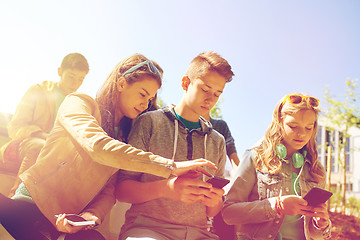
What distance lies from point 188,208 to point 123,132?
0.77 meters

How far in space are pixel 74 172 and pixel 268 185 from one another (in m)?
1.55

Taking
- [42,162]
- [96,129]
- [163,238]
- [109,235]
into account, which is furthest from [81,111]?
[109,235]

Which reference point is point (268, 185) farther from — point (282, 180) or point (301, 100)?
point (301, 100)

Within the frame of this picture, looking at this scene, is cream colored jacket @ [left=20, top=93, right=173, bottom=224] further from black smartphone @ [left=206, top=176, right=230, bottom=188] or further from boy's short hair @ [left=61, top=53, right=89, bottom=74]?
boy's short hair @ [left=61, top=53, right=89, bottom=74]

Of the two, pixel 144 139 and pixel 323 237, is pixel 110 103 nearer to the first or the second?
pixel 144 139

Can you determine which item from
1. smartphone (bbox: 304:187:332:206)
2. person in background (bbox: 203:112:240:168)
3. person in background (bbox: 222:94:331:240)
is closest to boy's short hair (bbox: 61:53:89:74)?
person in background (bbox: 203:112:240:168)

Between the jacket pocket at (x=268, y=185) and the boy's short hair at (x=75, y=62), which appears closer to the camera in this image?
the jacket pocket at (x=268, y=185)

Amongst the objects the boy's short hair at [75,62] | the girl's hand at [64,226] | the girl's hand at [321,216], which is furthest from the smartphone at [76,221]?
the boy's short hair at [75,62]

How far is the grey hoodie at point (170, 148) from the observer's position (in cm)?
217

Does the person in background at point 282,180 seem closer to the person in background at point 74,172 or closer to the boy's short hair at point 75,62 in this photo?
the person in background at point 74,172

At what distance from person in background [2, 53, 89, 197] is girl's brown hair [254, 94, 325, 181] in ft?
7.66

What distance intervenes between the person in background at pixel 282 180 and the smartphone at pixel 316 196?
0.05 meters

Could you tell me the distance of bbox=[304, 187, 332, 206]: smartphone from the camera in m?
2.11

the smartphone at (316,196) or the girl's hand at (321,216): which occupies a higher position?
the smartphone at (316,196)
